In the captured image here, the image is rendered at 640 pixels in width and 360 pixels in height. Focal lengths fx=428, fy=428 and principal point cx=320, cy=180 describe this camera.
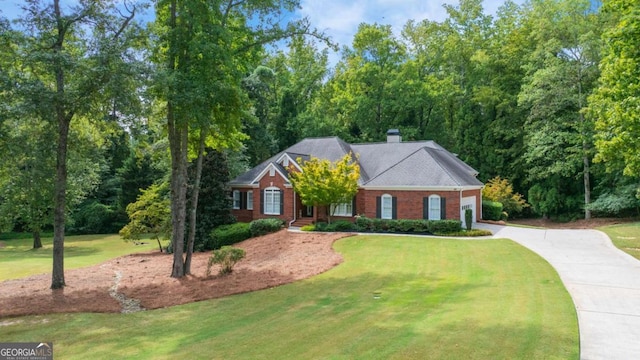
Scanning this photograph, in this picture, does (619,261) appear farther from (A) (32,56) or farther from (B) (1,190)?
(B) (1,190)

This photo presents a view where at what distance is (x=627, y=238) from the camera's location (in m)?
20.8

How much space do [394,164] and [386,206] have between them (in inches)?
149

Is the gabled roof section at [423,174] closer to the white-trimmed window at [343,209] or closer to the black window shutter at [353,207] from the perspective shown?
the black window shutter at [353,207]

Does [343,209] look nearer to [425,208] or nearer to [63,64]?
[425,208]

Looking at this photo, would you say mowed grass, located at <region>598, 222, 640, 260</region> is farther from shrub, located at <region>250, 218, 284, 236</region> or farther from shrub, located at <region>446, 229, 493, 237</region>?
shrub, located at <region>250, 218, 284, 236</region>

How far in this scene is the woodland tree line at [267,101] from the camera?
1328 centimetres

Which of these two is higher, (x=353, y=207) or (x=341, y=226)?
(x=353, y=207)

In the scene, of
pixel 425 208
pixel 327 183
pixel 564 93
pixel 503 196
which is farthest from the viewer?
pixel 503 196

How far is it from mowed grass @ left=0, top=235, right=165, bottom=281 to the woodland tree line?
6.92ft

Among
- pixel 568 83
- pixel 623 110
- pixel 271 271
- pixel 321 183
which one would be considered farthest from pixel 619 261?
pixel 568 83

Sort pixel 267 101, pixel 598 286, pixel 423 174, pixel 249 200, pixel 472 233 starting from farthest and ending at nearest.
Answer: pixel 267 101, pixel 249 200, pixel 423 174, pixel 472 233, pixel 598 286

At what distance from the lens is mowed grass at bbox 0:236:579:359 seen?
24.0ft

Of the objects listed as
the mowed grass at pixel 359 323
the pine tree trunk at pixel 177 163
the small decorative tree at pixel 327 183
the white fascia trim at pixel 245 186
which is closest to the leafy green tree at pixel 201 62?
the pine tree trunk at pixel 177 163

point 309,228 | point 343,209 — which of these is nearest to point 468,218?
point 343,209
